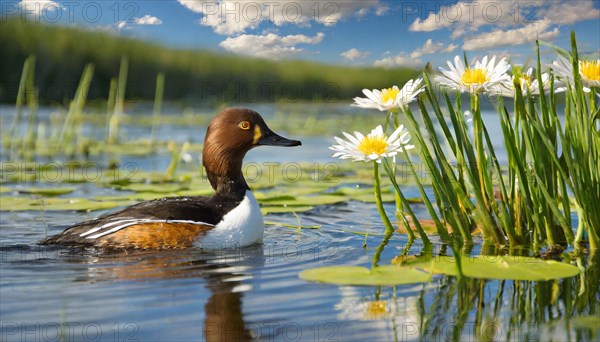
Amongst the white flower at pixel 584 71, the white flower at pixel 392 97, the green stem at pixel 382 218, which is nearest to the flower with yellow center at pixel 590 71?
the white flower at pixel 584 71

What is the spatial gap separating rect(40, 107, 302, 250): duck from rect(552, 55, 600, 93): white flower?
6.83 feet

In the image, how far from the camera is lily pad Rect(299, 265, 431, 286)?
3.97 m

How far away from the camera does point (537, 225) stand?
5004 mm

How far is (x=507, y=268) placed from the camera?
414 centimetres

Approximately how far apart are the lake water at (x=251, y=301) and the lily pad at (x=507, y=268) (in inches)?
2.1

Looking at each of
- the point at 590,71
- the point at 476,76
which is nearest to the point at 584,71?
the point at 590,71

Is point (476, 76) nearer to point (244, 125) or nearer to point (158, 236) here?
point (244, 125)

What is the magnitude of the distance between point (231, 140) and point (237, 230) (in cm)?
79

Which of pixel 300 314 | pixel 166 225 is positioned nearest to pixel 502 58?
pixel 300 314

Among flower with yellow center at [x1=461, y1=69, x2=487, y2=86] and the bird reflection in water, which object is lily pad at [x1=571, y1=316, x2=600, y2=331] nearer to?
the bird reflection in water

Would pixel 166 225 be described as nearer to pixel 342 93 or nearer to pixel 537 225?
pixel 537 225

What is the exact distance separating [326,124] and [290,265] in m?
13.3

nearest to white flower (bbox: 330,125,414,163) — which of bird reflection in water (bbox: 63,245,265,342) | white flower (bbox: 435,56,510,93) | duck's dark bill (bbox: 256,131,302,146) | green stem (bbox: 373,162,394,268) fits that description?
green stem (bbox: 373,162,394,268)

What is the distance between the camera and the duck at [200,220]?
550 centimetres
